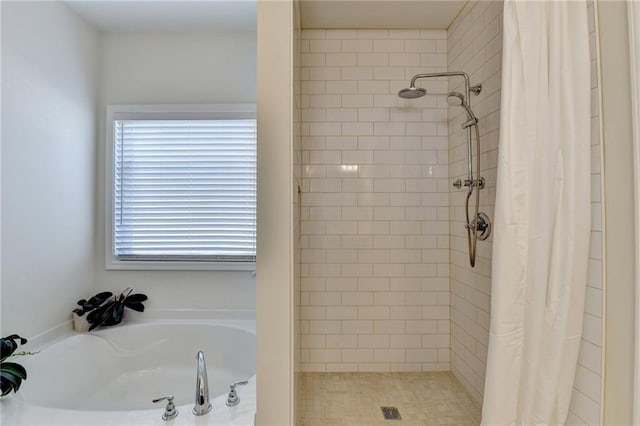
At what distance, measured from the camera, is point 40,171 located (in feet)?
5.79

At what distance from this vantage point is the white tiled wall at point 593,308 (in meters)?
0.95

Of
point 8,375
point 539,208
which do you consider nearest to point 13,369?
point 8,375

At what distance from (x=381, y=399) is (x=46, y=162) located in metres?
2.36

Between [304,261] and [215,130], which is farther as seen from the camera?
[215,130]

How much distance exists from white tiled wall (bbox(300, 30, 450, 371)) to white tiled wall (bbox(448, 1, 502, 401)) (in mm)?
90

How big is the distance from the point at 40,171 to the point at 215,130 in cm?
104

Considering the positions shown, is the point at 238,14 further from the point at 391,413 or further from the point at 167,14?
the point at 391,413

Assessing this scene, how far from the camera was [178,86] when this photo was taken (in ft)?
7.19

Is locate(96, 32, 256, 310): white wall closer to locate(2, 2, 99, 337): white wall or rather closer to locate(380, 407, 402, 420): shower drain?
locate(2, 2, 99, 337): white wall

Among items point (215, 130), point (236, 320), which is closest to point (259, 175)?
point (215, 130)

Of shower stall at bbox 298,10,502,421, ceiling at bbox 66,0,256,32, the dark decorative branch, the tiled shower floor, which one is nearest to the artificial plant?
the dark decorative branch

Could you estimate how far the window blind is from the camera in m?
2.18

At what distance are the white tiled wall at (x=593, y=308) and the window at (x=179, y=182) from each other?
181 cm

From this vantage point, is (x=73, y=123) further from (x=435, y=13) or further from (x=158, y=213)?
(x=435, y=13)
